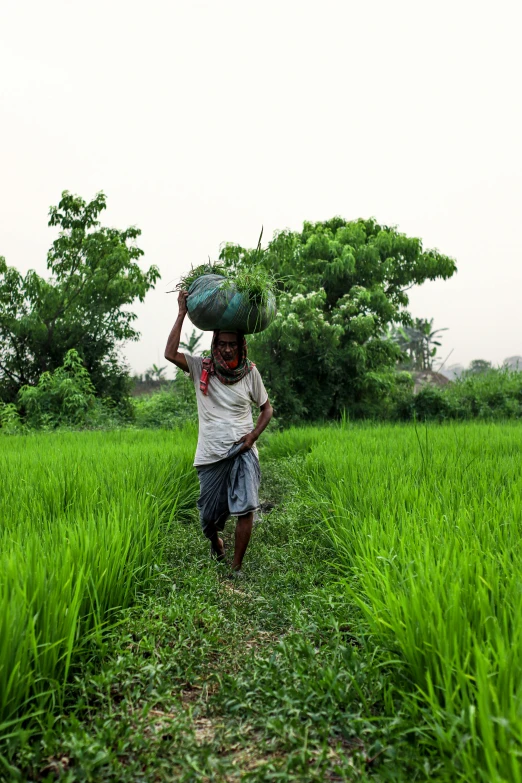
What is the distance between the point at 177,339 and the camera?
349 cm

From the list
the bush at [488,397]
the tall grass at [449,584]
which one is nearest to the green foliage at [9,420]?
the tall grass at [449,584]

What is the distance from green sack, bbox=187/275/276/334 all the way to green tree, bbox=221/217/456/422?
7854 mm

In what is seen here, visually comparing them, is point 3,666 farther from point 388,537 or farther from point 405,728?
point 388,537

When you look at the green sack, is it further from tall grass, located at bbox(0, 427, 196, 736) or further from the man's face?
tall grass, located at bbox(0, 427, 196, 736)

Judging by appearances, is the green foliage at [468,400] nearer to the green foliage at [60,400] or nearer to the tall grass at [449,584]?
the green foliage at [60,400]

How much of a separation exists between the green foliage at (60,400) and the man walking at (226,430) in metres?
8.54

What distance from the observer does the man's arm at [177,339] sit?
3.45m

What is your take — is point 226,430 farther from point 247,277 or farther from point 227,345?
point 247,277

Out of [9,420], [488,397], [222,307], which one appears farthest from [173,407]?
[222,307]

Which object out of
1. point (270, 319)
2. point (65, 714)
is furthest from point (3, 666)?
point (270, 319)

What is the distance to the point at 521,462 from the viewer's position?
4559mm

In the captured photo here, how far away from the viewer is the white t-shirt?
136 inches

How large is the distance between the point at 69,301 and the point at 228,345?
11.5 meters

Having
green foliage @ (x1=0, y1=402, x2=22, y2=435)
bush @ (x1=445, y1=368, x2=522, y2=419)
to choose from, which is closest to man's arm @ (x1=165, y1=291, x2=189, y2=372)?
green foliage @ (x1=0, y1=402, x2=22, y2=435)
